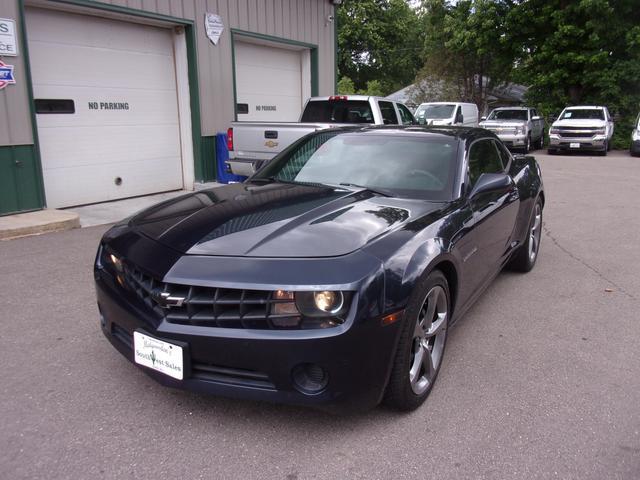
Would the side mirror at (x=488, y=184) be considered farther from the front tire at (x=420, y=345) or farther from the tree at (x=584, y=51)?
the tree at (x=584, y=51)

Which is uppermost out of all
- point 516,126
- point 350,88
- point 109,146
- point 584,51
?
point 584,51

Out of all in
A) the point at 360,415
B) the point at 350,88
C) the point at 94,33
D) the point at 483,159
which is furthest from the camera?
the point at 350,88

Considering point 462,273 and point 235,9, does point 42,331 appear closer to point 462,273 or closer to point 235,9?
point 462,273

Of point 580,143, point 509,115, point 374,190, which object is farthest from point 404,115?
point 509,115

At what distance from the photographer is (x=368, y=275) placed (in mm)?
2531

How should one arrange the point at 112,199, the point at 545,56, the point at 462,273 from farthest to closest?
the point at 545,56, the point at 112,199, the point at 462,273

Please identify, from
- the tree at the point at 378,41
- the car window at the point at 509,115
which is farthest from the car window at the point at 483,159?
the tree at the point at 378,41

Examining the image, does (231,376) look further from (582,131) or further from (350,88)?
(350,88)

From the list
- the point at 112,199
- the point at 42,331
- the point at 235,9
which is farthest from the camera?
the point at 235,9

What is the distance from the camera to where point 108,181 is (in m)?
9.55

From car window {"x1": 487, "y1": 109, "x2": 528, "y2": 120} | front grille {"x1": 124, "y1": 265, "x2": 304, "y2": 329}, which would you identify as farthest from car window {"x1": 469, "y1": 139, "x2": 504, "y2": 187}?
car window {"x1": 487, "y1": 109, "x2": 528, "y2": 120}

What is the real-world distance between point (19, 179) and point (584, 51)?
22954mm

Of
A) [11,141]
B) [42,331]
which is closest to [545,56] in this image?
[11,141]

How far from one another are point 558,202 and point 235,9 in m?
7.16
